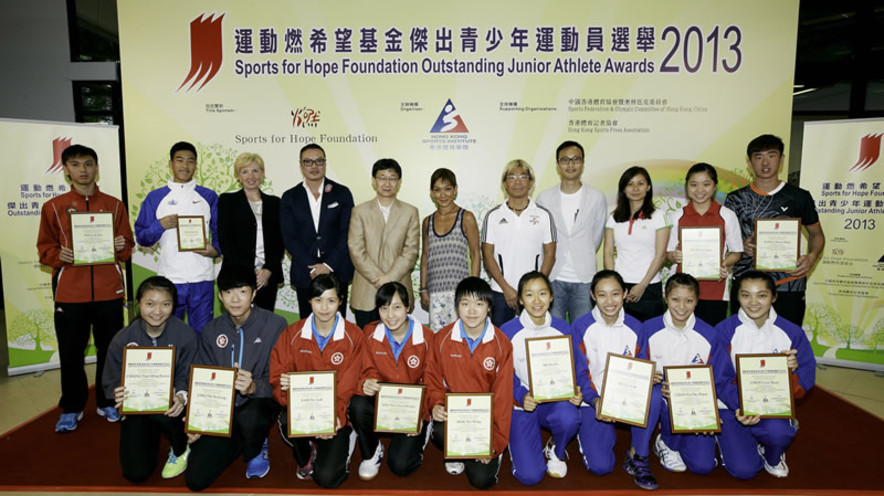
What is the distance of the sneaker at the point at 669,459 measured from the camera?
2.87 meters

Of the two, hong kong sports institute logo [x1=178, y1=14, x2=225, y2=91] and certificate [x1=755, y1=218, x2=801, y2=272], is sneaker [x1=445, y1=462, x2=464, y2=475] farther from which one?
hong kong sports institute logo [x1=178, y1=14, x2=225, y2=91]

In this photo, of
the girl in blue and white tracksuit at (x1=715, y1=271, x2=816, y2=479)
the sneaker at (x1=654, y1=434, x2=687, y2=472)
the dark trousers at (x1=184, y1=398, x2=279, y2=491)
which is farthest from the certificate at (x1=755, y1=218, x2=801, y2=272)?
the dark trousers at (x1=184, y1=398, x2=279, y2=491)

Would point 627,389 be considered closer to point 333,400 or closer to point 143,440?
point 333,400

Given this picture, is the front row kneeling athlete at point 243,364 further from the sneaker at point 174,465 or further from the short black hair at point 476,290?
the short black hair at point 476,290

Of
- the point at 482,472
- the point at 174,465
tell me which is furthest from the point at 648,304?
the point at 174,465

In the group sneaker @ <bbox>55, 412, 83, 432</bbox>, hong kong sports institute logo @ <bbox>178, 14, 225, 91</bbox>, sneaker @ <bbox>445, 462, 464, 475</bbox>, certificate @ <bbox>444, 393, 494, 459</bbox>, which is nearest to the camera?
certificate @ <bbox>444, 393, 494, 459</bbox>

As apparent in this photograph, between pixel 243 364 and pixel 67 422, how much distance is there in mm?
1644

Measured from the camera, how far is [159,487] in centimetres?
272

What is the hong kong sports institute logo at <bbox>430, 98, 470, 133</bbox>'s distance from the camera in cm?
496

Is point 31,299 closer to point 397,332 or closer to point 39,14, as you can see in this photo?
point 39,14

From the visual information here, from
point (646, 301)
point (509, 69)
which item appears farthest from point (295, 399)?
point (509, 69)

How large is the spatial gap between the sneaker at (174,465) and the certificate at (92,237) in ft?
5.20

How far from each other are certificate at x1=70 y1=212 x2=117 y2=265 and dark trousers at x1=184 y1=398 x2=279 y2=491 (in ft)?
5.57

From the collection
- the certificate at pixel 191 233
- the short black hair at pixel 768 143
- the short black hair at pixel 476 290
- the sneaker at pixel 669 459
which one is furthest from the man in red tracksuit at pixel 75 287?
the short black hair at pixel 768 143
